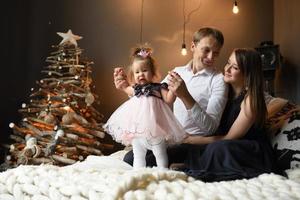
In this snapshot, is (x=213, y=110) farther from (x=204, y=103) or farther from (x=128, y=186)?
(x=128, y=186)

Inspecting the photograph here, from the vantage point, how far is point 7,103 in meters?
2.95

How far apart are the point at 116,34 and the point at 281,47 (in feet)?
4.53

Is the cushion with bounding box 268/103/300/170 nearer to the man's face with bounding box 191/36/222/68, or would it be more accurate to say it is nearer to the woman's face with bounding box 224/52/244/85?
the woman's face with bounding box 224/52/244/85

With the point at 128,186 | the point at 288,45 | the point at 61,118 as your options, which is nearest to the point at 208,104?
the point at 128,186

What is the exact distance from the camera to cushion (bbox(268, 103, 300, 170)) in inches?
64.2

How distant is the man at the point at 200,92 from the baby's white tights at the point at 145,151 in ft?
0.27

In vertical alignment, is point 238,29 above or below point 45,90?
above

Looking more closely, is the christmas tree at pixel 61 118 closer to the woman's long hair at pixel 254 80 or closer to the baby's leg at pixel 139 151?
the baby's leg at pixel 139 151

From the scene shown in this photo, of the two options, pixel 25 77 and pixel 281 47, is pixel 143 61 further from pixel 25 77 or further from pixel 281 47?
pixel 281 47

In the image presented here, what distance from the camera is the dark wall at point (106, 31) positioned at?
9.86ft

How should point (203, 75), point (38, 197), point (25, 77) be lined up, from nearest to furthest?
point (38, 197), point (203, 75), point (25, 77)

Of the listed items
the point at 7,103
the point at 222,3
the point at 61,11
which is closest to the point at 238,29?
the point at 222,3

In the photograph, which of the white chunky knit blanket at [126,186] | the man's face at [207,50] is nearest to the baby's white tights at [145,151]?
the white chunky knit blanket at [126,186]

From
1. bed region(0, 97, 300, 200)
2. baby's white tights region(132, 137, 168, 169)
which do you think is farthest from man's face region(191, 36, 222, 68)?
bed region(0, 97, 300, 200)
